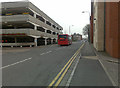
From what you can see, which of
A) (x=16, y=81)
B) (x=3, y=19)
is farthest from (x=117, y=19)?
(x=3, y=19)

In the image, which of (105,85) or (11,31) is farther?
(11,31)

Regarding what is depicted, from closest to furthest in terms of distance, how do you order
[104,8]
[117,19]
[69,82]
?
[69,82], [117,19], [104,8]

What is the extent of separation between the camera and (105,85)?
3932 mm

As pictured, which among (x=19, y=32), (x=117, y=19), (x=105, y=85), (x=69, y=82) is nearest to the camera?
(x=105, y=85)

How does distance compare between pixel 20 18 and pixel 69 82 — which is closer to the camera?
pixel 69 82

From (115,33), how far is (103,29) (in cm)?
522

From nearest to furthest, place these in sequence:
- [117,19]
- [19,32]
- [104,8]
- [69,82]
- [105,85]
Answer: [105,85], [69,82], [117,19], [104,8], [19,32]

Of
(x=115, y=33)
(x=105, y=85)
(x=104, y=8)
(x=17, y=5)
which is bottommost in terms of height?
(x=105, y=85)

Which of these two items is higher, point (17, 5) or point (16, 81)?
point (17, 5)

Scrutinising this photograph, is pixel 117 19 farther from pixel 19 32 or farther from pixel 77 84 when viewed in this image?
pixel 19 32

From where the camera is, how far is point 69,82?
4.23 meters

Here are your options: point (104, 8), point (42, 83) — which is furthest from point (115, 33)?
point (42, 83)

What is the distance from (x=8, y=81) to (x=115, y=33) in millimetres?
9236

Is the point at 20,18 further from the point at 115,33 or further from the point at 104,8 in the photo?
the point at 115,33
